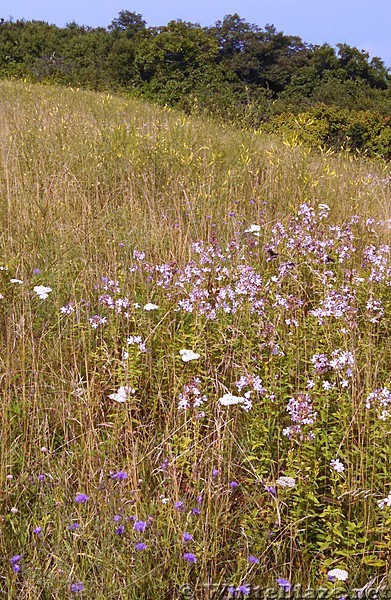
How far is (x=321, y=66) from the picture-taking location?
58.2 ft

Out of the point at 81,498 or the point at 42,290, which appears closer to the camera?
the point at 81,498

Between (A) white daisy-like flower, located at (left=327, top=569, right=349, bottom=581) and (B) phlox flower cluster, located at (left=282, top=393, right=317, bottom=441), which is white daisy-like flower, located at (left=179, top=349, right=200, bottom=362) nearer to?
(B) phlox flower cluster, located at (left=282, top=393, right=317, bottom=441)

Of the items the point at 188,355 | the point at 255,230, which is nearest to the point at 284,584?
the point at 188,355

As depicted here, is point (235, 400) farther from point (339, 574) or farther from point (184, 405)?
point (339, 574)

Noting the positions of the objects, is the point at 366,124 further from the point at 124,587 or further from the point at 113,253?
the point at 124,587

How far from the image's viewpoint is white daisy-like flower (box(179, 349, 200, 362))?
2.29m

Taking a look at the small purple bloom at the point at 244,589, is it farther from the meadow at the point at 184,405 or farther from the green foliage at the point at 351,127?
the green foliage at the point at 351,127

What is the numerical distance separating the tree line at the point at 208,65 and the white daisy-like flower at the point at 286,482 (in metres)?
11.4

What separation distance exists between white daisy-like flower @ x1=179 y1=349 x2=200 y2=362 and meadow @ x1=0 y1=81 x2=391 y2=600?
0.05 feet

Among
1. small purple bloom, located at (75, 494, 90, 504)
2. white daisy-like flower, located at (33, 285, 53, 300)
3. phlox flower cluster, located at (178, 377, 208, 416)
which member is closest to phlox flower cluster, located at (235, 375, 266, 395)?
phlox flower cluster, located at (178, 377, 208, 416)

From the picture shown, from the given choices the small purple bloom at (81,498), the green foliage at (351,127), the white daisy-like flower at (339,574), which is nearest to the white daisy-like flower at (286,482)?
the white daisy-like flower at (339,574)

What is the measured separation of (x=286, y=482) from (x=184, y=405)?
1.56 feet

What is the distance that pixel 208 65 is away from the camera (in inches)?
627

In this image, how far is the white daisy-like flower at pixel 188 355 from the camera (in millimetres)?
2291
